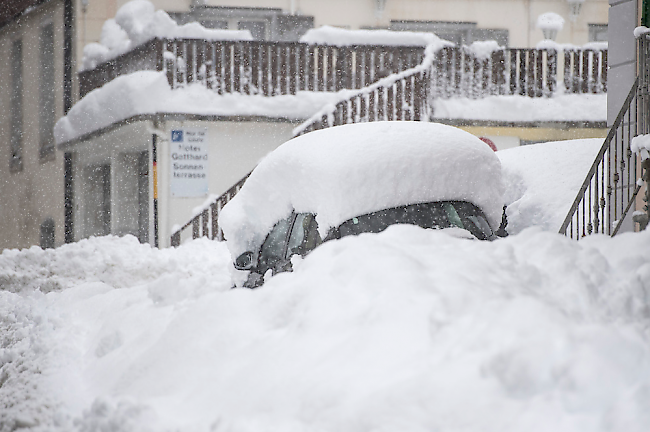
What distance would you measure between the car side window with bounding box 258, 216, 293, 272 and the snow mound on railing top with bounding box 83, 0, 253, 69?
30.7 feet

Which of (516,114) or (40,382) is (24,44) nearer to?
(516,114)

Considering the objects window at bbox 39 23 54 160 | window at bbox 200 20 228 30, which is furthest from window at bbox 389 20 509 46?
window at bbox 39 23 54 160

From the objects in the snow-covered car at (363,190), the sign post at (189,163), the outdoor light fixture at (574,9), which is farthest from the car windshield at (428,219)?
the outdoor light fixture at (574,9)

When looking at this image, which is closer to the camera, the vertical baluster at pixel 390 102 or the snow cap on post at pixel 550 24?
the vertical baluster at pixel 390 102

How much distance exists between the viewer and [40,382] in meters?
3.95

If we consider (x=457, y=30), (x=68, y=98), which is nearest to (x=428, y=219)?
(x=68, y=98)

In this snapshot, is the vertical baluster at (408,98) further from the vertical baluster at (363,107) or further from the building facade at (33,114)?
the building facade at (33,114)

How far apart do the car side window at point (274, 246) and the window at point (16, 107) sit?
16.8 metres

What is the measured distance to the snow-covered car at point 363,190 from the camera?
438 centimetres

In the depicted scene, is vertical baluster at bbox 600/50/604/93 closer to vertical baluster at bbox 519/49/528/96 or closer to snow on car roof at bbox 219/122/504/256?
vertical baluster at bbox 519/49/528/96

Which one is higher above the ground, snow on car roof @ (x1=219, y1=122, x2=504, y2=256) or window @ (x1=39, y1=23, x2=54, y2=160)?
window @ (x1=39, y1=23, x2=54, y2=160)

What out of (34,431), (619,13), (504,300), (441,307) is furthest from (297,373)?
(619,13)

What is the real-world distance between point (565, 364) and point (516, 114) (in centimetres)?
1292

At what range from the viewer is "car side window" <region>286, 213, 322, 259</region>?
468 centimetres
